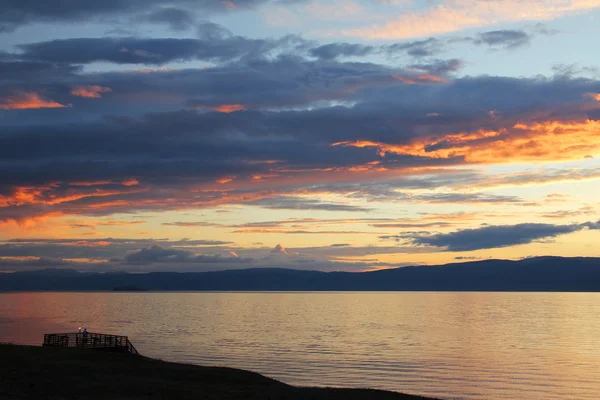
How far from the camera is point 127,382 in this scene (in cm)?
4900

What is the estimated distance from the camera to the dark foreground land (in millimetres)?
44844

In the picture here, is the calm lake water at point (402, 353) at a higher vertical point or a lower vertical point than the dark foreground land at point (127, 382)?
lower

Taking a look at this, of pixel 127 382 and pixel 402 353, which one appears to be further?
pixel 402 353

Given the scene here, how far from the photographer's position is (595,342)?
11831 cm

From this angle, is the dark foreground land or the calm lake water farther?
the calm lake water

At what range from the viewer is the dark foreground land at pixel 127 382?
4484 cm

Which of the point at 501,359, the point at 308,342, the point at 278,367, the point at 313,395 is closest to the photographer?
the point at 313,395

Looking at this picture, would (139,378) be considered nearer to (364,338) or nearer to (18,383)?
(18,383)

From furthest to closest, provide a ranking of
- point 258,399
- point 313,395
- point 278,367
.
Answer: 1. point 278,367
2. point 313,395
3. point 258,399

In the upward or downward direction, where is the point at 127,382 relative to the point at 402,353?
upward

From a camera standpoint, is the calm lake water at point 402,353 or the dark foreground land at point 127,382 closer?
the dark foreground land at point 127,382

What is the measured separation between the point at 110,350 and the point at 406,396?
35.9 metres

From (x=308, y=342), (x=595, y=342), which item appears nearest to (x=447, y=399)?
(x=308, y=342)

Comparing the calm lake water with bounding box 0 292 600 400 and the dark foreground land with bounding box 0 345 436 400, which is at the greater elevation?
the dark foreground land with bounding box 0 345 436 400
